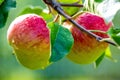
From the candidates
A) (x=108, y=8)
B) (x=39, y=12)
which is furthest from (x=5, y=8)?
(x=108, y=8)

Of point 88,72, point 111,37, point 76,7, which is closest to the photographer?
point 111,37

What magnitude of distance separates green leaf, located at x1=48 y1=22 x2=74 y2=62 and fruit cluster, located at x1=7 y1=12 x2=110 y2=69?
2cm

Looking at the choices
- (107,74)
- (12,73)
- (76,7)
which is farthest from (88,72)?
(76,7)

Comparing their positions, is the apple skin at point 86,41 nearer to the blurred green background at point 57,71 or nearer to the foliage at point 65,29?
the foliage at point 65,29

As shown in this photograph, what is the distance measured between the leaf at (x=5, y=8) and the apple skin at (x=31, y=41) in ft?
0.09

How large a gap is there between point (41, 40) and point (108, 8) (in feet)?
0.41

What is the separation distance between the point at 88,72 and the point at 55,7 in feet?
16.8

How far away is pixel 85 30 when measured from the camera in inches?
33.3

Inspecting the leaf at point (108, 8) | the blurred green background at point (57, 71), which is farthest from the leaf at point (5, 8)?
the blurred green background at point (57, 71)

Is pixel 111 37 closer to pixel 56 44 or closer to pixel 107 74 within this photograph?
pixel 56 44

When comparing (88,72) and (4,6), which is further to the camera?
(88,72)

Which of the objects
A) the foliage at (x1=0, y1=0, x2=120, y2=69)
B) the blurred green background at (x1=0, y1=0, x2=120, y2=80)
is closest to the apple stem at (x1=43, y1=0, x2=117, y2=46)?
the foliage at (x1=0, y1=0, x2=120, y2=69)

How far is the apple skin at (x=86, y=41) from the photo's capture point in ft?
2.98

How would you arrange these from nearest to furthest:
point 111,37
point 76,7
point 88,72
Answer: point 111,37 → point 76,7 → point 88,72
